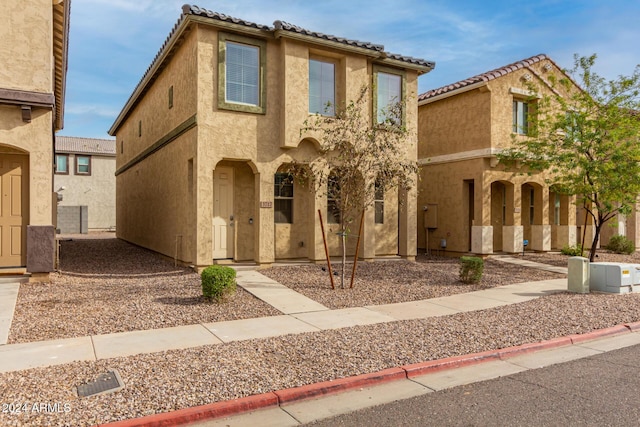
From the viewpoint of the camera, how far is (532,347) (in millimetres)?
6918

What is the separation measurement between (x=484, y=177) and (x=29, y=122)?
14097 millimetres

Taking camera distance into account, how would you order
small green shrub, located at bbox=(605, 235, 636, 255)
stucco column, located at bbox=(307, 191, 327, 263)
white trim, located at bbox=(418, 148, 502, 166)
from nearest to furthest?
stucco column, located at bbox=(307, 191, 327, 263) → white trim, located at bbox=(418, 148, 502, 166) → small green shrub, located at bbox=(605, 235, 636, 255)

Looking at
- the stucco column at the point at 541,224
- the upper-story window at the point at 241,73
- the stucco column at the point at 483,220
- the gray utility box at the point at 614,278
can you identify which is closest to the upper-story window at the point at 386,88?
the upper-story window at the point at 241,73

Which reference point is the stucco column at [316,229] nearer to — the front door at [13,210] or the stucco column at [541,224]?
the front door at [13,210]

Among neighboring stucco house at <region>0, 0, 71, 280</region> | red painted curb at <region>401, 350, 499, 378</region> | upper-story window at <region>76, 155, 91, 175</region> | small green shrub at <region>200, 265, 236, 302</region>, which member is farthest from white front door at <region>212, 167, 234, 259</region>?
upper-story window at <region>76, 155, 91, 175</region>

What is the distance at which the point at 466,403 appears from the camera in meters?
4.97

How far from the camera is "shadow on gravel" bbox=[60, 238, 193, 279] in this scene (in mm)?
12789

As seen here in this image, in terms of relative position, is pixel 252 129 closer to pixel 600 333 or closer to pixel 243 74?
pixel 243 74

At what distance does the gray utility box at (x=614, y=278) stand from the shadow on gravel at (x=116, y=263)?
10092mm

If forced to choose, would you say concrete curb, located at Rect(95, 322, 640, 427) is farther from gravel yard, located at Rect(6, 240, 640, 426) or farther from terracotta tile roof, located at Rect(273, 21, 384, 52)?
terracotta tile roof, located at Rect(273, 21, 384, 52)

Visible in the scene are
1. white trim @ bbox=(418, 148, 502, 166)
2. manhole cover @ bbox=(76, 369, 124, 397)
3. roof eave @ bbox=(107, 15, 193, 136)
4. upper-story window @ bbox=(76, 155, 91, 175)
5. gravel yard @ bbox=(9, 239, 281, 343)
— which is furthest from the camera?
upper-story window @ bbox=(76, 155, 91, 175)

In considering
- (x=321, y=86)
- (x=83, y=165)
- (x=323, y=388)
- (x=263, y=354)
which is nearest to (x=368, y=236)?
(x=321, y=86)

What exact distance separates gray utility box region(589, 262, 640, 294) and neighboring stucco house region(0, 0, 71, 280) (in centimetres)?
1252

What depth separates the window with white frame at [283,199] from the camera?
46.4 ft
